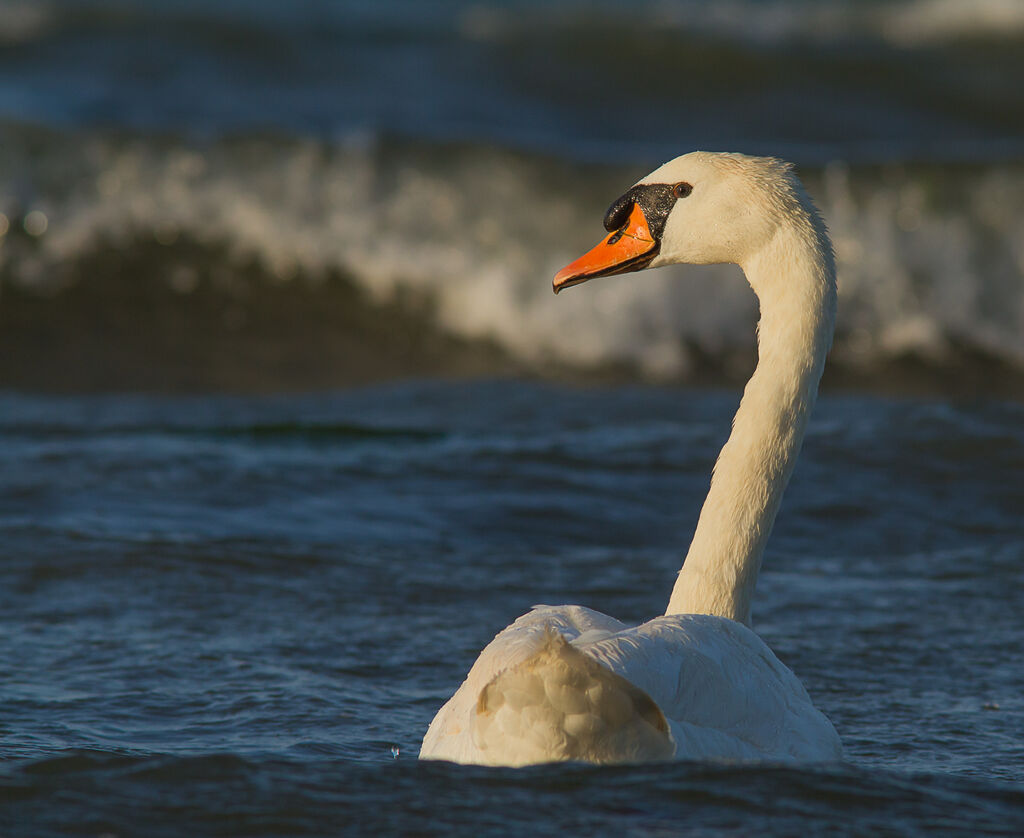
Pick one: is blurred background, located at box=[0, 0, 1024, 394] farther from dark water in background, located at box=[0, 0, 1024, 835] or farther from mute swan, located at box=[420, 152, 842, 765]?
mute swan, located at box=[420, 152, 842, 765]

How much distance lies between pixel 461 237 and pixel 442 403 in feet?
11.1

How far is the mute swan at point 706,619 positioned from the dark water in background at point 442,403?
0.12 m

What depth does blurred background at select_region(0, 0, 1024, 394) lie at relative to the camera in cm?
1165

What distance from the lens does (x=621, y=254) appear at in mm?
4746

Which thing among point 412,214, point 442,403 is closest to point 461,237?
point 412,214

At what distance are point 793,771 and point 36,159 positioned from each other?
10.8 meters

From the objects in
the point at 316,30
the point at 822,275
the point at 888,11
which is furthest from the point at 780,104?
the point at 822,275

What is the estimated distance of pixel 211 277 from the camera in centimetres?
1249

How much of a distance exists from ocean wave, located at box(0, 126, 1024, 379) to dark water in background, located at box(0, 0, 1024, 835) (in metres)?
0.03

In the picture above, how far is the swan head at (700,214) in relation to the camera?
14.9 feet

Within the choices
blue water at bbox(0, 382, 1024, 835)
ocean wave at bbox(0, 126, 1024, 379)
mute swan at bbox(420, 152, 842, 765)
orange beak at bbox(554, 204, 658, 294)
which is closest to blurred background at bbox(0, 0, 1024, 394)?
ocean wave at bbox(0, 126, 1024, 379)

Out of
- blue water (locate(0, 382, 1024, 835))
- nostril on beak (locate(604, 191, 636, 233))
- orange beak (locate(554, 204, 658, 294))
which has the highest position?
nostril on beak (locate(604, 191, 636, 233))

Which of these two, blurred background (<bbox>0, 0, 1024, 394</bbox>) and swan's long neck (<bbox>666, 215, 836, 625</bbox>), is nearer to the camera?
swan's long neck (<bbox>666, 215, 836, 625</bbox>)

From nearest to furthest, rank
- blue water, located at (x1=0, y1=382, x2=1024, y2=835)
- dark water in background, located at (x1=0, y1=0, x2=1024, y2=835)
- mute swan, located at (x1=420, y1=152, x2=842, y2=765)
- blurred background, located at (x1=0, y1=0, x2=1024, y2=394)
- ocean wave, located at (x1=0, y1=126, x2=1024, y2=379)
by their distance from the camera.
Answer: mute swan, located at (x1=420, y1=152, x2=842, y2=765), blue water, located at (x1=0, y1=382, x2=1024, y2=835), dark water in background, located at (x1=0, y1=0, x2=1024, y2=835), blurred background, located at (x1=0, y1=0, x2=1024, y2=394), ocean wave, located at (x1=0, y1=126, x2=1024, y2=379)
